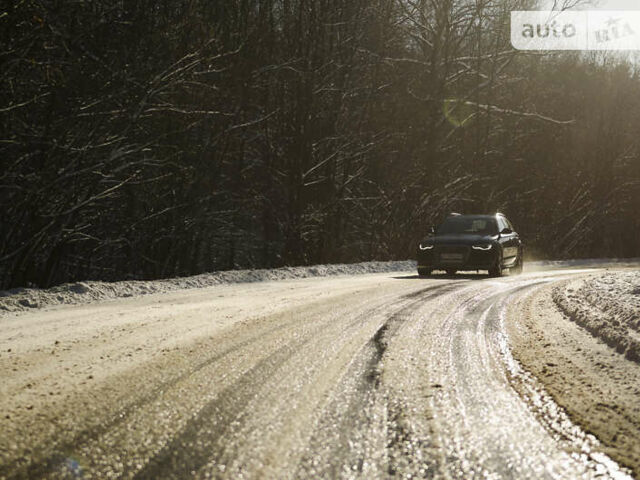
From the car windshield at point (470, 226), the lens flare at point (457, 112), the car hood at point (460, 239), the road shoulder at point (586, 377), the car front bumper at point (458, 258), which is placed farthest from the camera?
the lens flare at point (457, 112)

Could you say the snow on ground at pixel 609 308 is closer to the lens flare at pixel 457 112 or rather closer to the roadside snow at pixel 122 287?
the roadside snow at pixel 122 287

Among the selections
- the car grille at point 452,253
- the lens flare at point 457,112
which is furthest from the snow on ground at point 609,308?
the lens flare at point 457,112

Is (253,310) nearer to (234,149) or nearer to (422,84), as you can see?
(234,149)

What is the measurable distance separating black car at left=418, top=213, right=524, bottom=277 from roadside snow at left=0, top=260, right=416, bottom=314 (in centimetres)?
236

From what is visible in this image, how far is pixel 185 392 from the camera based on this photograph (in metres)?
5.08

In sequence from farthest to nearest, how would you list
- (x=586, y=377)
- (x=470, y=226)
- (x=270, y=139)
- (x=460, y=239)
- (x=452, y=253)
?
(x=270, y=139)
(x=470, y=226)
(x=460, y=239)
(x=452, y=253)
(x=586, y=377)

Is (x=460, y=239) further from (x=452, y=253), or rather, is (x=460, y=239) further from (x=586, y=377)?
(x=586, y=377)

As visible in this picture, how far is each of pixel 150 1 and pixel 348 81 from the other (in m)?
11.6

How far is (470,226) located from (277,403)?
630 inches

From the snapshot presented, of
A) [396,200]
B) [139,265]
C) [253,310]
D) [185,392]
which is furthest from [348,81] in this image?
[185,392]

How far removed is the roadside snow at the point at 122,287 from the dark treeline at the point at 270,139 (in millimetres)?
2221

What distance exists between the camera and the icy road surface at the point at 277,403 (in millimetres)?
3623

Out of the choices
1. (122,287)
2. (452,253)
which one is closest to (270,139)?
(452,253)

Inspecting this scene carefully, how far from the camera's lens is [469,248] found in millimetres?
18641
